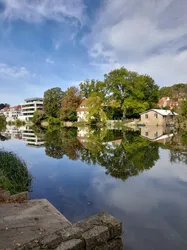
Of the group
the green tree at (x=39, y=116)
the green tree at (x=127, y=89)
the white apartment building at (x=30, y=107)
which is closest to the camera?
the green tree at (x=127, y=89)

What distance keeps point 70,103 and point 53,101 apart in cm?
1244

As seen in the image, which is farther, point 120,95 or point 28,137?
point 120,95

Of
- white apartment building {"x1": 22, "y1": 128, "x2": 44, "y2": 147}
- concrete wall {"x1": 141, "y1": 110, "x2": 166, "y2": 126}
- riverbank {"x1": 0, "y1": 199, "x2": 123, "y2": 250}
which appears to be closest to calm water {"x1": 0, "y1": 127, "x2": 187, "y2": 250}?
riverbank {"x1": 0, "y1": 199, "x2": 123, "y2": 250}

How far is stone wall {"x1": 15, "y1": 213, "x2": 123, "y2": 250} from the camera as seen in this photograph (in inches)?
113

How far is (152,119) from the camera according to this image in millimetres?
54500

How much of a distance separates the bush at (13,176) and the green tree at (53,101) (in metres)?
71.5

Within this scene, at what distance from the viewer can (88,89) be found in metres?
72.5

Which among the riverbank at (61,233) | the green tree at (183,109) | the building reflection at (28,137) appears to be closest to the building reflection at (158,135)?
the green tree at (183,109)

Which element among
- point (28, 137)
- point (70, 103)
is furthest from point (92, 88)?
point (28, 137)

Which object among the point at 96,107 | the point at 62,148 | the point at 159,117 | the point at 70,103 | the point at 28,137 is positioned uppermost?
the point at 70,103

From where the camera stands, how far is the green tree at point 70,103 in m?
73.9

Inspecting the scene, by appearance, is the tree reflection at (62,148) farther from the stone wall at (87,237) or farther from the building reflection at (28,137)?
the stone wall at (87,237)

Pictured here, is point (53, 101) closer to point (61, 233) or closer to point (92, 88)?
point (92, 88)

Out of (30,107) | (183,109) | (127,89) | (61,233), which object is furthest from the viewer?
(30,107)
